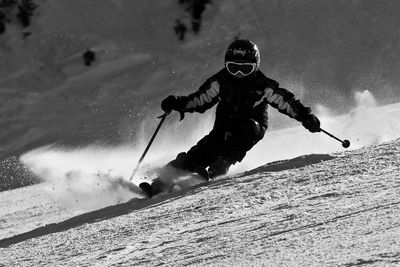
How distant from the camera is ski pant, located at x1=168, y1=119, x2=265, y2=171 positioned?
24.0 ft

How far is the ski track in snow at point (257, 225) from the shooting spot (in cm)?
368

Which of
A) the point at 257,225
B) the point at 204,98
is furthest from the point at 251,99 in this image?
the point at 257,225

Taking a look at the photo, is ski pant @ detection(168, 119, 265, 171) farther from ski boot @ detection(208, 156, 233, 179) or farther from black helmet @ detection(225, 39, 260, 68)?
black helmet @ detection(225, 39, 260, 68)

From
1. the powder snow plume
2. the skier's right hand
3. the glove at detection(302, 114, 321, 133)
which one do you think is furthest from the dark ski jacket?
the powder snow plume

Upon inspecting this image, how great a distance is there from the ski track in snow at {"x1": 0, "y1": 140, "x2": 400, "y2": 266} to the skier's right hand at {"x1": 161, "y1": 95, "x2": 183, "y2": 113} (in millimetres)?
A: 1740

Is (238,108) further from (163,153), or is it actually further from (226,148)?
(163,153)

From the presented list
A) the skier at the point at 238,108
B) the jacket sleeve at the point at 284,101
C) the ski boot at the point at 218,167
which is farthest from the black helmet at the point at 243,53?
the ski boot at the point at 218,167

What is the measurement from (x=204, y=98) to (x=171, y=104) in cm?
33

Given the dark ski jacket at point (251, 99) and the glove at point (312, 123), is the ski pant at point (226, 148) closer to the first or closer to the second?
the dark ski jacket at point (251, 99)

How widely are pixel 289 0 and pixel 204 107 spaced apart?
1154cm

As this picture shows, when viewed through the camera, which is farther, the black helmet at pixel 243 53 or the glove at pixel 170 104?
the glove at pixel 170 104

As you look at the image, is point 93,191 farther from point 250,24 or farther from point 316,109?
point 250,24

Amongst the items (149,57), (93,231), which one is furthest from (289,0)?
(93,231)

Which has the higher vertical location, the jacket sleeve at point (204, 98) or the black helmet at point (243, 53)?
the black helmet at point (243, 53)
